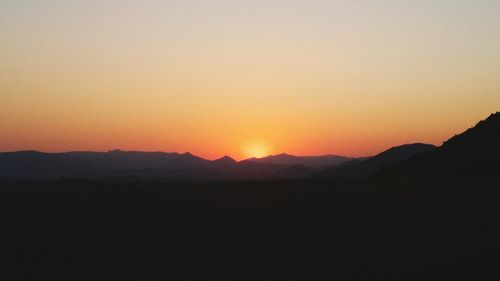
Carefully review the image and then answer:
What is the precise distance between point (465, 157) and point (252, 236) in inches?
1217

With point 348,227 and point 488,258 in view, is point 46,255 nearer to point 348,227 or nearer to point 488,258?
point 348,227

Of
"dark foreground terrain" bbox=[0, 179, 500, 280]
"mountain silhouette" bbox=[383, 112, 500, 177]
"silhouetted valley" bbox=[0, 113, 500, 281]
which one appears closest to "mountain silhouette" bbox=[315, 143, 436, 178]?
"mountain silhouette" bbox=[383, 112, 500, 177]

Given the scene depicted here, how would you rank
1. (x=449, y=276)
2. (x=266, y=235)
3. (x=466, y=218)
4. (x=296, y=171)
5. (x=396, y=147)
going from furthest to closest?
(x=296, y=171) → (x=396, y=147) → (x=466, y=218) → (x=266, y=235) → (x=449, y=276)

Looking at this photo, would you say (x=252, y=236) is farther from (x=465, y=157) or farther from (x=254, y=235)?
(x=465, y=157)

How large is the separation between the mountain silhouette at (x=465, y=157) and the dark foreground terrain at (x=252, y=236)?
1665cm

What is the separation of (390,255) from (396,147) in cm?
13257

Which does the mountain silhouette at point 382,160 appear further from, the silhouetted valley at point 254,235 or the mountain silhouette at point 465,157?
the silhouetted valley at point 254,235

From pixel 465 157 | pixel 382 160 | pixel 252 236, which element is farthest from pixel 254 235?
pixel 382 160

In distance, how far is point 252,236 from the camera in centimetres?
1731

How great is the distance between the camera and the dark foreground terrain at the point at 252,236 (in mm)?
14477

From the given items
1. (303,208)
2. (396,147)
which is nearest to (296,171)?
(396,147)

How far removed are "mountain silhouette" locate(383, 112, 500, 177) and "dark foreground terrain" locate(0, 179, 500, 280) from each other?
1665 cm

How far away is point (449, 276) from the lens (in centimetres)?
1338

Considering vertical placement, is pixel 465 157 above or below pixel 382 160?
below
